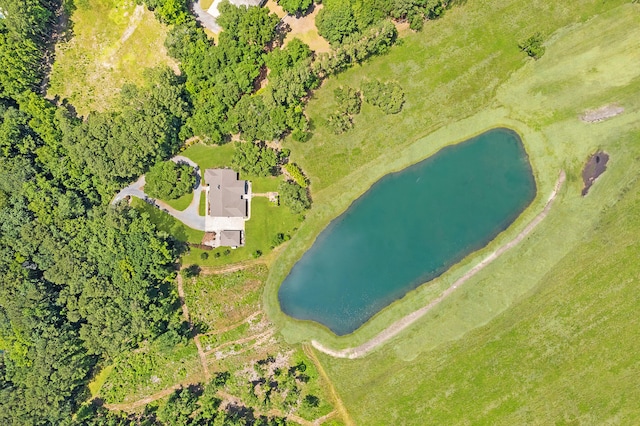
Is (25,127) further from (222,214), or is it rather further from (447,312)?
(447,312)

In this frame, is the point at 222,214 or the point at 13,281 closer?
the point at 13,281

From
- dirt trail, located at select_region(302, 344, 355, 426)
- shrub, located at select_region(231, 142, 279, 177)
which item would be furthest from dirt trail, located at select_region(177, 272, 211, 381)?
shrub, located at select_region(231, 142, 279, 177)

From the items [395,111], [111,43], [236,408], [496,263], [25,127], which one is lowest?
[236,408]

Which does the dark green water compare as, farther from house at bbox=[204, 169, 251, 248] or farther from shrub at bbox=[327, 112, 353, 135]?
house at bbox=[204, 169, 251, 248]

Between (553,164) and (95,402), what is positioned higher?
(553,164)

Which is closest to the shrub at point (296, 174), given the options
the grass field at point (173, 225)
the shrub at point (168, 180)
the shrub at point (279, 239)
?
the shrub at point (279, 239)

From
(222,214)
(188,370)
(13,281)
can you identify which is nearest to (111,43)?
(222,214)
